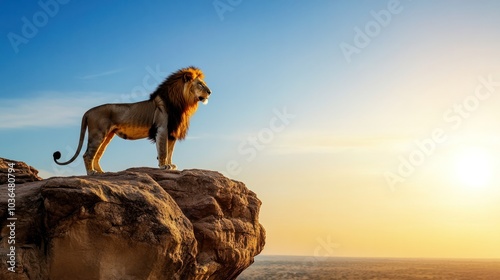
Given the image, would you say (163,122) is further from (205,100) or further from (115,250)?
(115,250)

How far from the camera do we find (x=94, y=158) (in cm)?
1265

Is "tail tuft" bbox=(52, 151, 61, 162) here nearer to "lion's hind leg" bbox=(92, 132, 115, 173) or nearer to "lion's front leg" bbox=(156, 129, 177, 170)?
"lion's hind leg" bbox=(92, 132, 115, 173)

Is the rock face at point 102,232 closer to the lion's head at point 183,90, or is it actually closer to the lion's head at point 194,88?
the lion's head at point 183,90

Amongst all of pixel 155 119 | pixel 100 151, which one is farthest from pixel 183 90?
pixel 100 151

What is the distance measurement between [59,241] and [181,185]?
304 centimetres

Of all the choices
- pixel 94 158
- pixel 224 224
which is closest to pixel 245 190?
pixel 224 224

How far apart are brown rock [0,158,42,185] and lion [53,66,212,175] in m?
0.63

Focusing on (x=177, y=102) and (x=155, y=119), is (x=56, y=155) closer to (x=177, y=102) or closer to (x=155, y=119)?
(x=155, y=119)

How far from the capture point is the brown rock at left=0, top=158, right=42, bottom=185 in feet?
37.8

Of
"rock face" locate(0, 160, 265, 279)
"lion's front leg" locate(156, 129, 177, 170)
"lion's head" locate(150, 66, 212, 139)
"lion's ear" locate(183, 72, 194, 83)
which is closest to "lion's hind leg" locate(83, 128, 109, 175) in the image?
"lion's front leg" locate(156, 129, 177, 170)

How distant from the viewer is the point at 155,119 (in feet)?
42.0

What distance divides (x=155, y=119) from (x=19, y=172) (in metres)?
2.92

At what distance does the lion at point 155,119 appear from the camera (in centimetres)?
1261

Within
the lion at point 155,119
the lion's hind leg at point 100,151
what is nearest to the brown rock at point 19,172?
the lion at point 155,119
